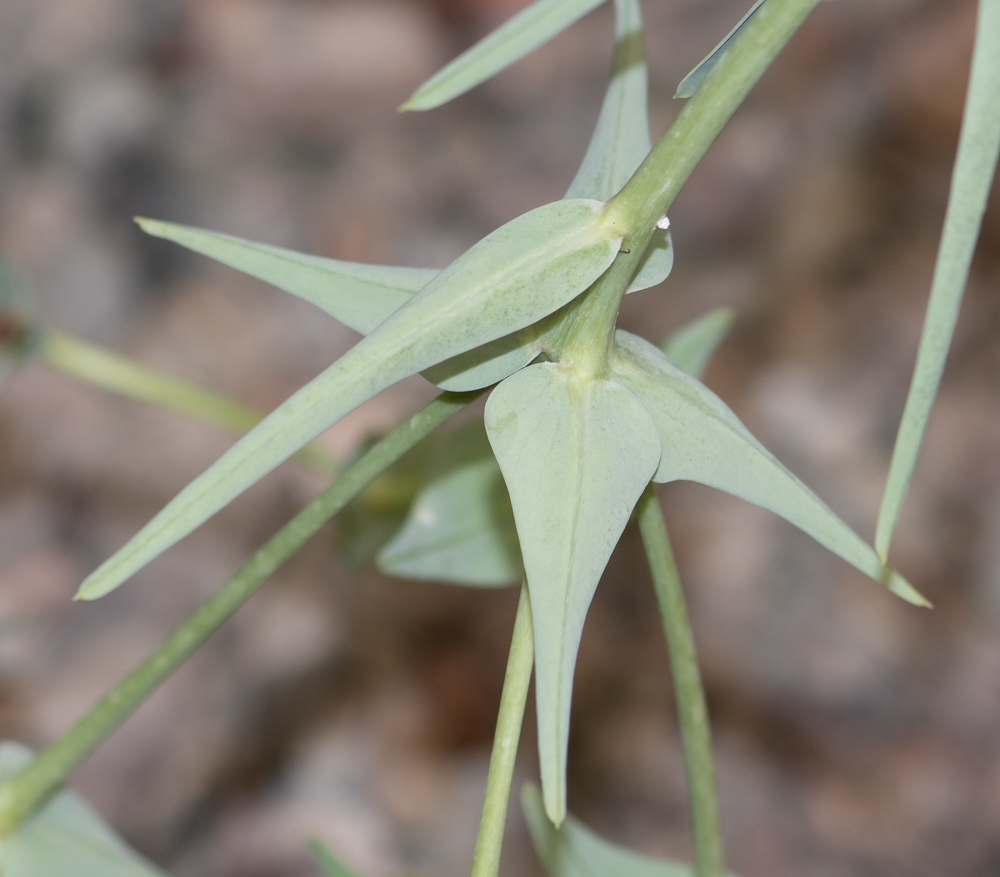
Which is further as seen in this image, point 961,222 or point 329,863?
point 329,863

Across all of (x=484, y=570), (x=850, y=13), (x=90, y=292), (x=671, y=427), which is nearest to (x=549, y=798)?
(x=671, y=427)

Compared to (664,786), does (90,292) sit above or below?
above

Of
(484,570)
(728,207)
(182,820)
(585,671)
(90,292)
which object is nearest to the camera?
(484,570)

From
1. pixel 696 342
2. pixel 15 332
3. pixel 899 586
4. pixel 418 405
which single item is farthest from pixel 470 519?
pixel 418 405

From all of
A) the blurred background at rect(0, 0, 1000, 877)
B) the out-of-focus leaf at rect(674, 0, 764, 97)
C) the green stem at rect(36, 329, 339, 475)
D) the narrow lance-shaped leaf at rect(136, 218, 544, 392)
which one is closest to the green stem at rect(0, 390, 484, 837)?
the narrow lance-shaped leaf at rect(136, 218, 544, 392)

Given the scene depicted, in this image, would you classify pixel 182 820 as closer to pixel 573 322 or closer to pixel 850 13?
pixel 573 322

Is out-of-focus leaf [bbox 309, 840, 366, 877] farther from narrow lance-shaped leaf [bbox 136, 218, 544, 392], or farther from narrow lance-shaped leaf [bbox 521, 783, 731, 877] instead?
narrow lance-shaped leaf [bbox 136, 218, 544, 392]

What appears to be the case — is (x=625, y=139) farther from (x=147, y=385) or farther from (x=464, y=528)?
(x=147, y=385)
